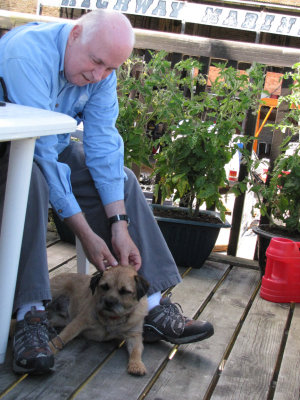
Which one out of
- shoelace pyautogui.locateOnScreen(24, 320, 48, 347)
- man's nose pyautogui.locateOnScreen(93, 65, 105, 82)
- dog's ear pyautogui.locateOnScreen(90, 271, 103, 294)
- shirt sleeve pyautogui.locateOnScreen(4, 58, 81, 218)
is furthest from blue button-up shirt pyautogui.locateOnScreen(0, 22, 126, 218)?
shoelace pyautogui.locateOnScreen(24, 320, 48, 347)

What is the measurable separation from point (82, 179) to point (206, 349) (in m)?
0.91

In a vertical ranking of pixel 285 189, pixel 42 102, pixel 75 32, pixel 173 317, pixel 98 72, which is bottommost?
pixel 173 317

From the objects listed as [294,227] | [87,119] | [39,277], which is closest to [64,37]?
[87,119]

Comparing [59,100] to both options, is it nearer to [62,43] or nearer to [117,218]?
[62,43]

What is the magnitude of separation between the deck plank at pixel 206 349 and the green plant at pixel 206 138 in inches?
19.6

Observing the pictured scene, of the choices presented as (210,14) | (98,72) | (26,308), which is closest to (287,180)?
(98,72)

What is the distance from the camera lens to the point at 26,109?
189cm

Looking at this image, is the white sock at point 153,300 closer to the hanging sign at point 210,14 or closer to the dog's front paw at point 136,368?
the dog's front paw at point 136,368

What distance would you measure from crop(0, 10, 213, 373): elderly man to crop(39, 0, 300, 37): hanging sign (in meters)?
11.3

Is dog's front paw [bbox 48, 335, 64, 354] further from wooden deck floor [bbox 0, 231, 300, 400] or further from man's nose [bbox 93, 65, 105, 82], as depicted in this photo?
man's nose [bbox 93, 65, 105, 82]

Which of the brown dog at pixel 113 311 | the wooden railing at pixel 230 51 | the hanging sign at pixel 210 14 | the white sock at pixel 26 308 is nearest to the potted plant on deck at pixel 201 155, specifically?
the wooden railing at pixel 230 51

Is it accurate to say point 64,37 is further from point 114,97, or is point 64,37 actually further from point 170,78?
point 170,78

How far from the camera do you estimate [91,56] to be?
2168 mm

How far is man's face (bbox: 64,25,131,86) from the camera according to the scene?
2.14m
